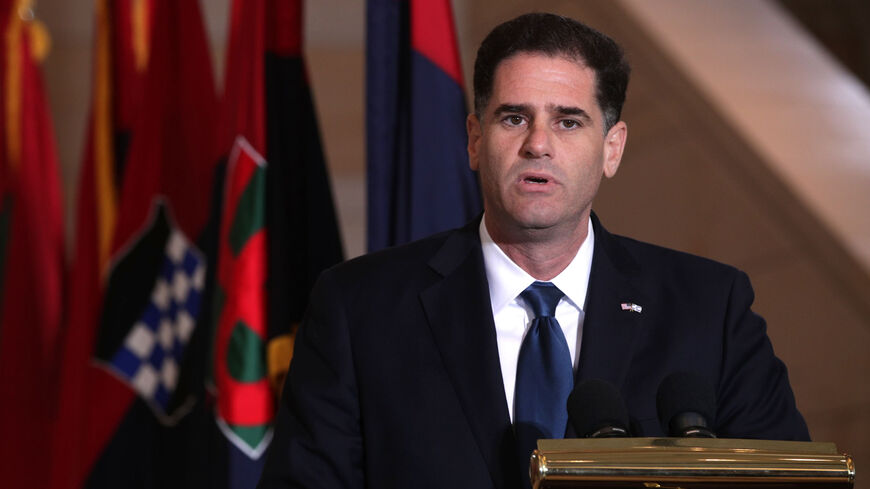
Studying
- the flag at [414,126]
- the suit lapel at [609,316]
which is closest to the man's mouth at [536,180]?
the suit lapel at [609,316]

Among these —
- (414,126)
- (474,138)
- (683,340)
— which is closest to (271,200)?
(414,126)

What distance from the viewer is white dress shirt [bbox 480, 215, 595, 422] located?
197 cm

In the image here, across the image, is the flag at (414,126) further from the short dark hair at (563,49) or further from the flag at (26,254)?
the flag at (26,254)

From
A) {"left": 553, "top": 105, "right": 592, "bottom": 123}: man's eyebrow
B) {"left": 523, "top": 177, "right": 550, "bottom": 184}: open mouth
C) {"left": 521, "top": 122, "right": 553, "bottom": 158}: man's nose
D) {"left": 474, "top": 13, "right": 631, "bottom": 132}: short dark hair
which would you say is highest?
{"left": 474, "top": 13, "right": 631, "bottom": 132}: short dark hair

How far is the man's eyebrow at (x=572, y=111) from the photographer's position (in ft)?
6.37

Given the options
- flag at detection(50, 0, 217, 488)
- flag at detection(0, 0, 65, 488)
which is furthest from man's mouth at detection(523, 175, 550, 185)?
flag at detection(0, 0, 65, 488)

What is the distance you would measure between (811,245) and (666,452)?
2.50 meters

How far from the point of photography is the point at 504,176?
194 cm

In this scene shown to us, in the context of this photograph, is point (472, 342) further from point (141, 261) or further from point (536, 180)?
point (141, 261)

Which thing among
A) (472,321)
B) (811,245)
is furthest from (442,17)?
(472,321)

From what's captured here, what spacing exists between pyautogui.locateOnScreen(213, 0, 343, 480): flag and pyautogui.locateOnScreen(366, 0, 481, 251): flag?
1.33 feet

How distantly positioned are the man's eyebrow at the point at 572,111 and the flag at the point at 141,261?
2288mm

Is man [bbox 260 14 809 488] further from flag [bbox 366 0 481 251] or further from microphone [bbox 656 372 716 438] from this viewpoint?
flag [bbox 366 0 481 251]

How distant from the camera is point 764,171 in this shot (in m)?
3.73
